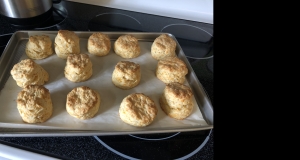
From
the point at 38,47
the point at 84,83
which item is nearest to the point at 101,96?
the point at 84,83

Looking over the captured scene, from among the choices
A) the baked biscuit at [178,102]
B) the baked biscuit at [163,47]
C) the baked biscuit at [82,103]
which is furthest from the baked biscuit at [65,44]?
the baked biscuit at [178,102]

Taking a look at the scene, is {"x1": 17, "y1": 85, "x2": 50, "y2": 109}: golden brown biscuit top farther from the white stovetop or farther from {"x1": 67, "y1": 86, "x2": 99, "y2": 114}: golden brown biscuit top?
the white stovetop

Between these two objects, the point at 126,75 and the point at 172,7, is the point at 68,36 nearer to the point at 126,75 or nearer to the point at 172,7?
the point at 126,75

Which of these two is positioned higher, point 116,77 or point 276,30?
point 276,30

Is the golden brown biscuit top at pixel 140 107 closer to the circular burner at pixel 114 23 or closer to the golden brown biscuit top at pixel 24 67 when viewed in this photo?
the golden brown biscuit top at pixel 24 67

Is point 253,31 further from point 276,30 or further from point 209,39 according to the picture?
point 209,39

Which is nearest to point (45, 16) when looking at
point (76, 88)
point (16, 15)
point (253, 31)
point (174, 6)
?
point (16, 15)

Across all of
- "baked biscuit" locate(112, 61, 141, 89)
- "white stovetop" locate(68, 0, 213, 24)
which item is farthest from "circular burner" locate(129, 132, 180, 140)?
"white stovetop" locate(68, 0, 213, 24)
